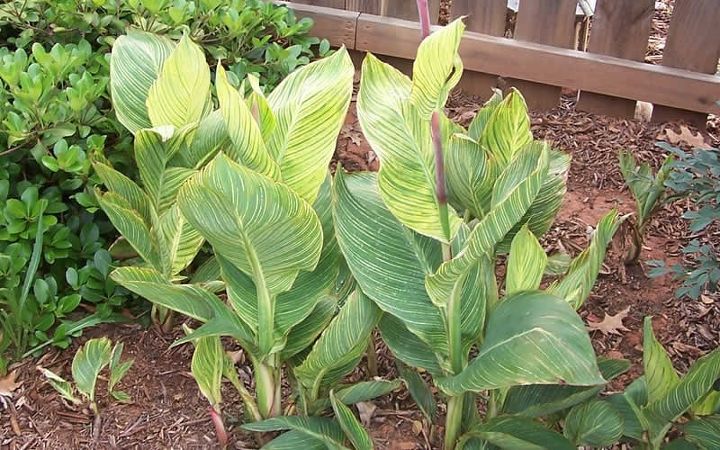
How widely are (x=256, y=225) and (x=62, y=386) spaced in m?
0.76

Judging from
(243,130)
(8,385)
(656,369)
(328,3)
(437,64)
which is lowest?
(8,385)

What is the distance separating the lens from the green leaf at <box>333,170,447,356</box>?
5.15ft

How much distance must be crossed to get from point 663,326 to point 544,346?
1.18 m

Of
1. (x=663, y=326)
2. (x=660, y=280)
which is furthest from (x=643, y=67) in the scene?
(x=663, y=326)

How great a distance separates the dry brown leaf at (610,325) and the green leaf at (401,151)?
88 centimetres

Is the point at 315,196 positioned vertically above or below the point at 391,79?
below

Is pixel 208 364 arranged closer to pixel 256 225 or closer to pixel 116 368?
pixel 116 368

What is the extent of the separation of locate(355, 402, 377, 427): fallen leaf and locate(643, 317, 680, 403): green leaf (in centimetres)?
64

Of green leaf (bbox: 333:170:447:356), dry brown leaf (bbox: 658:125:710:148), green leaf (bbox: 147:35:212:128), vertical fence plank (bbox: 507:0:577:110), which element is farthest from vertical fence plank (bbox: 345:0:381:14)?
green leaf (bbox: 333:170:447:356)

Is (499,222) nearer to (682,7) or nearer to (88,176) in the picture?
(88,176)

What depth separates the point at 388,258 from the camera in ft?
5.27

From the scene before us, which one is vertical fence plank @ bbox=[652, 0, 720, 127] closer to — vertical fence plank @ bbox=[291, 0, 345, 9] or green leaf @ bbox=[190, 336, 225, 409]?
vertical fence plank @ bbox=[291, 0, 345, 9]

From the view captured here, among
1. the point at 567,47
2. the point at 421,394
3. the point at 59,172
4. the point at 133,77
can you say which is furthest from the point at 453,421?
the point at 567,47

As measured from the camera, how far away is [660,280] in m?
2.48
